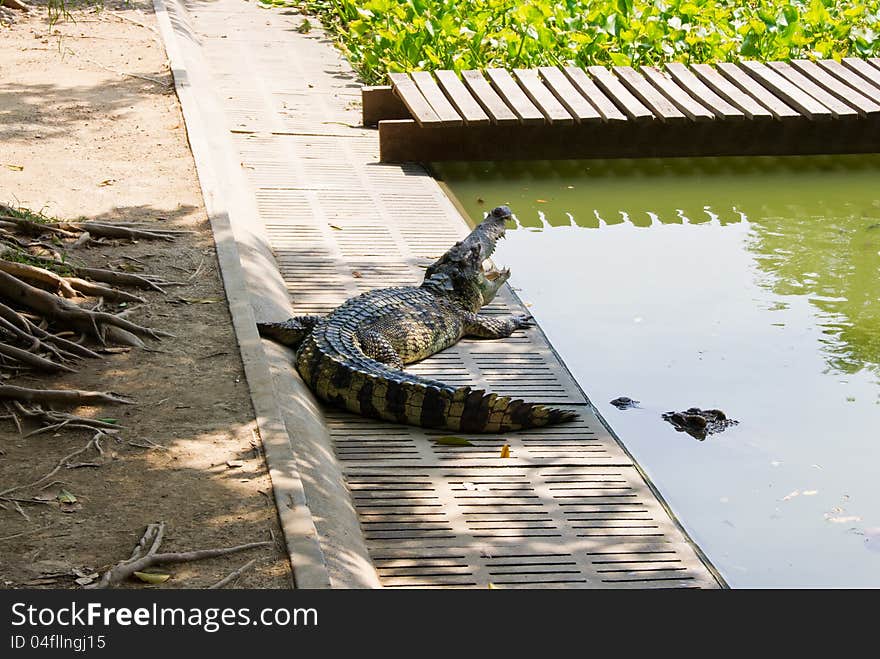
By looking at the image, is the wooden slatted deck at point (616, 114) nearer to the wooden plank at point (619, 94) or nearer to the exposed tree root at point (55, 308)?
the wooden plank at point (619, 94)

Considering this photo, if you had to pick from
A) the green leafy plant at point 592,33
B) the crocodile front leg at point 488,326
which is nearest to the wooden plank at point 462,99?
the green leafy plant at point 592,33

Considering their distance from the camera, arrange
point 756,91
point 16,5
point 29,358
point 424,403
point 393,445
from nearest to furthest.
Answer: point 29,358 → point 393,445 → point 424,403 → point 756,91 → point 16,5

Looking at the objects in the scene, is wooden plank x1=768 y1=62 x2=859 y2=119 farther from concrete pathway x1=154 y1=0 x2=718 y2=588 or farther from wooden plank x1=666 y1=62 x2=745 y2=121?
concrete pathway x1=154 y1=0 x2=718 y2=588

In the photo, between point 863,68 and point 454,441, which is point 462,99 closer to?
point 863,68

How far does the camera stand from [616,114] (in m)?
9.55

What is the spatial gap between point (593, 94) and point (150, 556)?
23.3 feet

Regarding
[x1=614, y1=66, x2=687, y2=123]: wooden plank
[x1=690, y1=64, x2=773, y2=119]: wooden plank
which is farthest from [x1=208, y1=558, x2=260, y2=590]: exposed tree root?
[x1=690, y1=64, x2=773, y2=119]: wooden plank

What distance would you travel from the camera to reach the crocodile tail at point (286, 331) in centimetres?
607

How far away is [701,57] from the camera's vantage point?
11.8 m

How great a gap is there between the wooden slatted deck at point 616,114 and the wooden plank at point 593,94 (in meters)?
0.02

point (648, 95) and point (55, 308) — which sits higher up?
point (55, 308)

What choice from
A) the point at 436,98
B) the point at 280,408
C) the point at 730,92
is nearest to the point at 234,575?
the point at 280,408
